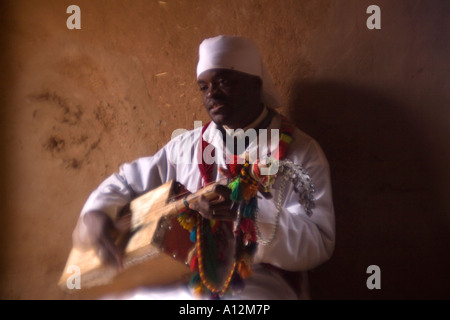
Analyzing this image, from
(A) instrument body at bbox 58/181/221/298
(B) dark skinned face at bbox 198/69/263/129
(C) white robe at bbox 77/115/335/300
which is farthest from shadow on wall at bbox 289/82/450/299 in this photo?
(A) instrument body at bbox 58/181/221/298

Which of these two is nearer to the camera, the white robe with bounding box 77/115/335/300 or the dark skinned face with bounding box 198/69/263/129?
the white robe with bounding box 77/115/335/300

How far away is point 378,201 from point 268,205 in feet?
1.74

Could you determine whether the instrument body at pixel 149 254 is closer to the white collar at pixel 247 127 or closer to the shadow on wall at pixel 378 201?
the white collar at pixel 247 127

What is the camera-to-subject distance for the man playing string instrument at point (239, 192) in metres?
1.46

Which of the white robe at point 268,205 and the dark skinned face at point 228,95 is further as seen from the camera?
the dark skinned face at point 228,95

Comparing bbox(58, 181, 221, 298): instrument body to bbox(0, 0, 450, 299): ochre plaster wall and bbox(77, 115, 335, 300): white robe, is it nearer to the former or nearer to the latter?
bbox(77, 115, 335, 300): white robe

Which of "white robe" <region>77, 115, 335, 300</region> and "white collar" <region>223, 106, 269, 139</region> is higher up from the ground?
"white collar" <region>223, 106, 269, 139</region>

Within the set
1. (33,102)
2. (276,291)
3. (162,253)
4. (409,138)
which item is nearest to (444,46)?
(409,138)

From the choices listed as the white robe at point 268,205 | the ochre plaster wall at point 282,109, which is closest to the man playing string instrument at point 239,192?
the white robe at point 268,205

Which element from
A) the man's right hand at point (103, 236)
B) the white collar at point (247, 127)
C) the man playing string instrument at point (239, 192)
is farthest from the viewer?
the white collar at point (247, 127)

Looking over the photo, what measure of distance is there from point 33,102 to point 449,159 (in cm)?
182

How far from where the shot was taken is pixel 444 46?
65.6 inches

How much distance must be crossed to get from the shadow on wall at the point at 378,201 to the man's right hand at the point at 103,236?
77cm

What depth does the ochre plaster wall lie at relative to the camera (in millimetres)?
1703
